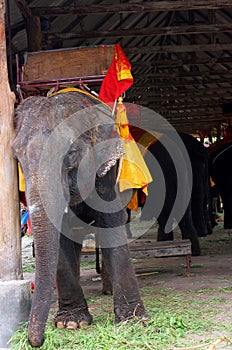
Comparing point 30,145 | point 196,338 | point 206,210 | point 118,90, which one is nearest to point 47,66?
point 118,90

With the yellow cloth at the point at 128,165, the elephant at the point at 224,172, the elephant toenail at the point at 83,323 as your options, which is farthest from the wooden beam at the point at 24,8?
the elephant at the point at 224,172

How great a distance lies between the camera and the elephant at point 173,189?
31.8 feet

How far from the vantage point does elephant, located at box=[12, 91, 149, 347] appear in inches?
163

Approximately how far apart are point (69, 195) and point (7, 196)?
2.17 ft

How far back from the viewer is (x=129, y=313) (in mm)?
5125

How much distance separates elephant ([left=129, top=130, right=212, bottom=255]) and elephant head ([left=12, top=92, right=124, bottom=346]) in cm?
452

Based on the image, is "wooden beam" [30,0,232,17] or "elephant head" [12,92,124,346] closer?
"elephant head" [12,92,124,346]

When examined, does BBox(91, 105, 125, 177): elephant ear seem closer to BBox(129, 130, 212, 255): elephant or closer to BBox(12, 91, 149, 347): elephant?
BBox(12, 91, 149, 347): elephant

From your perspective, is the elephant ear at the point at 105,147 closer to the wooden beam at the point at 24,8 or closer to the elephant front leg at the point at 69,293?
the elephant front leg at the point at 69,293

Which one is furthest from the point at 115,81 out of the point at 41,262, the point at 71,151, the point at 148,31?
the point at 148,31

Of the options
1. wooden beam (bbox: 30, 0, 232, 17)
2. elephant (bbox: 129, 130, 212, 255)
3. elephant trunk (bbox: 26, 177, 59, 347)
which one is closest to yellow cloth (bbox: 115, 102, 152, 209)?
elephant trunk (bbox: 26, 177, 59, 347)

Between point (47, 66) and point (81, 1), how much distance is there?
4265 millimetres

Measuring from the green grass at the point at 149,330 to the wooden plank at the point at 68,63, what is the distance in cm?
215

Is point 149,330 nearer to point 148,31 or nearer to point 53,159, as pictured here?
point 53,159
